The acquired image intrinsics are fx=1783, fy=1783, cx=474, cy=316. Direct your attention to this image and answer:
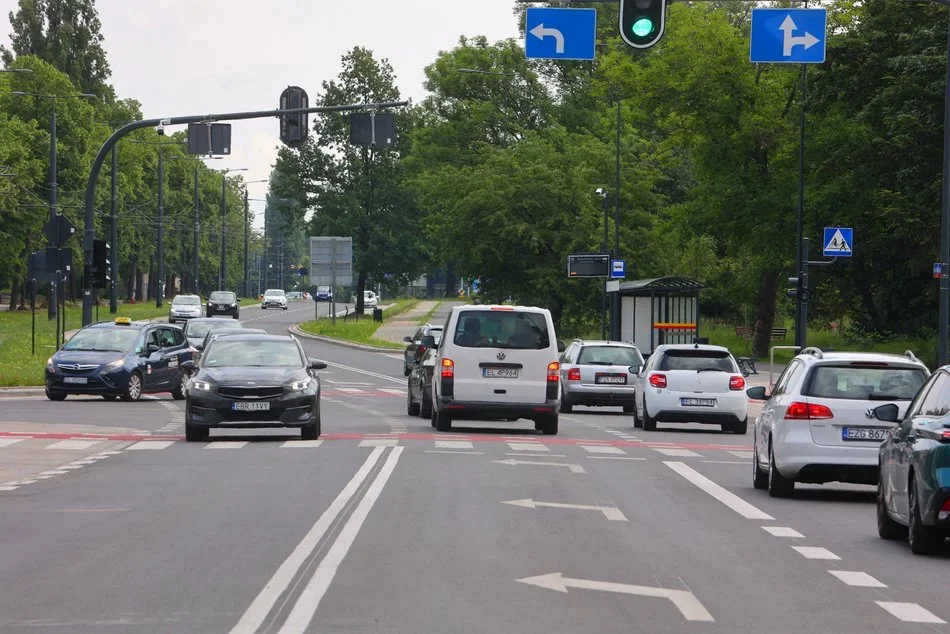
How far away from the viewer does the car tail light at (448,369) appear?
91.1 ft

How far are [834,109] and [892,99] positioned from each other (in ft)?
26.5

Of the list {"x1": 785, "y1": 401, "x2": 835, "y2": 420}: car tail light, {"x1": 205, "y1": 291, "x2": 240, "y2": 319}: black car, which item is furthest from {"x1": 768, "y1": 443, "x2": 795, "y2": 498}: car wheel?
{"x1": 205, "y1": 291, "x2": 240, "y2": 319}: black car

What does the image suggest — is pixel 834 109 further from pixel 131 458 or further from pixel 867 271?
pixel 131 458

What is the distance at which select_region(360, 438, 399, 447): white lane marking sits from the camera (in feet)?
80.1

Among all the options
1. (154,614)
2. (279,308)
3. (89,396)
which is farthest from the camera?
(279,308)

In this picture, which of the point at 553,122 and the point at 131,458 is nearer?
the point at 131,458

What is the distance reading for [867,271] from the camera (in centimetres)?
5844

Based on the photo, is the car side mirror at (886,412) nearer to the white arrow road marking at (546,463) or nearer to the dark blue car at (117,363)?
the white arrow road marking at (546,463)

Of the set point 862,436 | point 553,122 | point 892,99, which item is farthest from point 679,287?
point 553,122

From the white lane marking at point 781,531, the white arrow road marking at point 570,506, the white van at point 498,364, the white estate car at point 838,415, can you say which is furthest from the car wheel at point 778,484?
the white van at point 498,364

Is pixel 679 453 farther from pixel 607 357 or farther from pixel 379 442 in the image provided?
pixel 607 357

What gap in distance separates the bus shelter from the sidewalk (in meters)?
25.3

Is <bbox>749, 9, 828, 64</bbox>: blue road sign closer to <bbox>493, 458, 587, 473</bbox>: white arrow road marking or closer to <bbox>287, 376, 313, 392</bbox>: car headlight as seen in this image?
<bbox>493, 458, 587, 473</bbox>: white arrow road marking

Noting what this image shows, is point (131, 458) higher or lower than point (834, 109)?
lower
